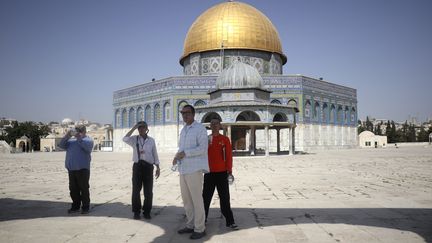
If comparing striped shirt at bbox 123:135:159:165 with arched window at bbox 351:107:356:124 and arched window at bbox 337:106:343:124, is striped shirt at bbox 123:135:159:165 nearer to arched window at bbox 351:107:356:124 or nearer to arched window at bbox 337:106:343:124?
arched window at bbox 337:106:343:124

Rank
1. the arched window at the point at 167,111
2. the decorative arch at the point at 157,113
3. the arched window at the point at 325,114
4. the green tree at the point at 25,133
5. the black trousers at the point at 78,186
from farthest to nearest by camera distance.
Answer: the green tree at the point at 25,133, the arched window at the point at 325,114, the decorative arch at the point at 157,113, the arched window at the point at 167,111, the black trousers at the point at 78,186

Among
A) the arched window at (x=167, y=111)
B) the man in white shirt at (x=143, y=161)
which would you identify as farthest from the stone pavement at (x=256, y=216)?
the arched window at (x=167, y=111)

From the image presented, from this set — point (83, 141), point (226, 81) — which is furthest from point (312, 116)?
point (83, 141)

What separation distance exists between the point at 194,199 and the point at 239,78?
926 inches

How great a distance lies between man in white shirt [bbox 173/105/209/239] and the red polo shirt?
0.40m

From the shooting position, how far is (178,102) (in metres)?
39.6

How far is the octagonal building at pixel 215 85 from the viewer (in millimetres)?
39656

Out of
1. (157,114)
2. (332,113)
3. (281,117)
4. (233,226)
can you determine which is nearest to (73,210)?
(233,226)

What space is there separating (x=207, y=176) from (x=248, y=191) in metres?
3.18

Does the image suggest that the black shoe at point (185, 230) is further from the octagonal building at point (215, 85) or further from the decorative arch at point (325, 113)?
the decorative arch at point (325, 113)

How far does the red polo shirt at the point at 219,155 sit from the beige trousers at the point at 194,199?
454 mm

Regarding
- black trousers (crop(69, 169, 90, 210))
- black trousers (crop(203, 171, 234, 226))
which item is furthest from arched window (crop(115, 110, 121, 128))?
black trousers (crop(203, 171, 234, 226))

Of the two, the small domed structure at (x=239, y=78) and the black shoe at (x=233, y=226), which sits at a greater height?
the small domed structure at (x=239, y=78)

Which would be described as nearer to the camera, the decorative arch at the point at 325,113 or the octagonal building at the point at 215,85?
the octagonal building at the point at 215,85
